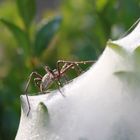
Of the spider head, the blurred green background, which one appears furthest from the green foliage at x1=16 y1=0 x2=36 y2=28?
the spider head

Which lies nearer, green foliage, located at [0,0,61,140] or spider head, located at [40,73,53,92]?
spider head, located at [40,73,53,92]

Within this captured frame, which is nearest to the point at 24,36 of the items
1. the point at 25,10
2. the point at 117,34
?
the point at 25,10

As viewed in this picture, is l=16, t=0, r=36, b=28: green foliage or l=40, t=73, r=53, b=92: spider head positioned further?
l=16, t=0, r=36, b=28: green foliage

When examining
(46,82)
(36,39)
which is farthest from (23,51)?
(46,82)

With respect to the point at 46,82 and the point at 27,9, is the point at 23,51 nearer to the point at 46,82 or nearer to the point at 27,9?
the point at 27,9

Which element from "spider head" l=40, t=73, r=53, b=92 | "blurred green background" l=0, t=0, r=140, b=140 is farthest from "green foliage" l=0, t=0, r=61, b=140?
"spider head" l=40, t=73, r=53, b=92

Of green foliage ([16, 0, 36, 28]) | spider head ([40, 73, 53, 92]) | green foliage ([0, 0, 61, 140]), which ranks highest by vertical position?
green foliage ([16, 0, 36, 28])

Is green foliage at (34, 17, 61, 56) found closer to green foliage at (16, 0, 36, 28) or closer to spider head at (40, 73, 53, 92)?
green foliage at (16, 0, 36, 28)

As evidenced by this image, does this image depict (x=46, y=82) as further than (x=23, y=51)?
No

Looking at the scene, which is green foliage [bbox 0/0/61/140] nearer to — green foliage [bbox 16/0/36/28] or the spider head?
green foliage [bbox 16/0/36/28]

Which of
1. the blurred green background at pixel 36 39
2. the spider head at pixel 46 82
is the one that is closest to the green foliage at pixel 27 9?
the blurred green background at pixel 36 39

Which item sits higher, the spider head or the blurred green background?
the blurred green background
